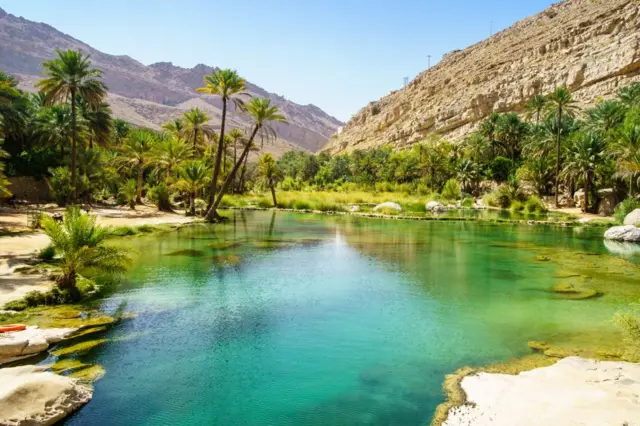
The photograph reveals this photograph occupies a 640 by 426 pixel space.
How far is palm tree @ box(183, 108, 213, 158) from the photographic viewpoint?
5169 centimetres

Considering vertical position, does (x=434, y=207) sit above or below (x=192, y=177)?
below

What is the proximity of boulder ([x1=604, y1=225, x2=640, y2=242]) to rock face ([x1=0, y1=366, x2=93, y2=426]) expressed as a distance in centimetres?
2942

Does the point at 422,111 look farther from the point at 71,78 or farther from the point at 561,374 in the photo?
the point at 561,374

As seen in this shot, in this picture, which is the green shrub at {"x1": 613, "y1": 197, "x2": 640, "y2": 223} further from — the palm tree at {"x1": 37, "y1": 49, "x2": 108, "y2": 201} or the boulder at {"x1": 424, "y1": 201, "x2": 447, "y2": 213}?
the palm tree at {"x1": 37, "y1": 49, "x2": 108, "y2": 201}

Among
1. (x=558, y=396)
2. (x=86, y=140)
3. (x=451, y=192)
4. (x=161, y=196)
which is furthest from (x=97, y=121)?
(x=558, y=396)

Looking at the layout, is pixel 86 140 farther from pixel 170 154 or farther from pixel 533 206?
pixel 533 206

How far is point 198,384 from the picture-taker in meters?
8.39

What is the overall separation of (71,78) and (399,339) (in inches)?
1343

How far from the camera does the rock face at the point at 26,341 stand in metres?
8.84

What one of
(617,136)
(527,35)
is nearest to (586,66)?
(527,35)

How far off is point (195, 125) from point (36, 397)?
48.7 meters

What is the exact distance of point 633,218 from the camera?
101 ft

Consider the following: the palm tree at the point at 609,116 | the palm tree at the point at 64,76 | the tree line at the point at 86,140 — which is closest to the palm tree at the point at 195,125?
the tree line at the point at 86,140

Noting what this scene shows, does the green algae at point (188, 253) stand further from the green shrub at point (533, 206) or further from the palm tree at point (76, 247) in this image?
the green shrub at point (533, 206)
